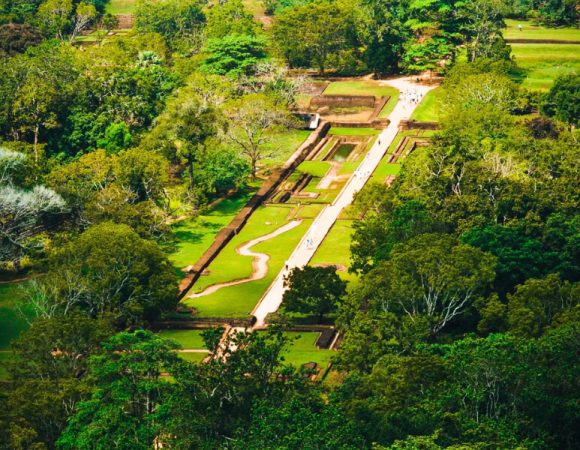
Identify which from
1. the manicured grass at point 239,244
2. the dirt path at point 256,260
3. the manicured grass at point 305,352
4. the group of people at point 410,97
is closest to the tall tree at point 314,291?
the manicured grass at point 305,352

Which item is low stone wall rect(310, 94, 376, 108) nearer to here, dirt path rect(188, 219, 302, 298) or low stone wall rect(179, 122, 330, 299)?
low stone wall rect(179, 122, 330, 299)

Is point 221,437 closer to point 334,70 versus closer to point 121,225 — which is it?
point 121,225

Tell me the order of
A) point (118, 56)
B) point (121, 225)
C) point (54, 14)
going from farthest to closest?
point (54, 14)
point (118, 56)
point (121, 225)

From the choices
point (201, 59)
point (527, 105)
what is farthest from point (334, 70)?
point (527, 105)

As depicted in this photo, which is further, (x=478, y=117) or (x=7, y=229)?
(x=478, y=117)

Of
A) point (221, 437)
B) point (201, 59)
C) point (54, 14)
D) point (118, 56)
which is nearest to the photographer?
point (221, 437)
